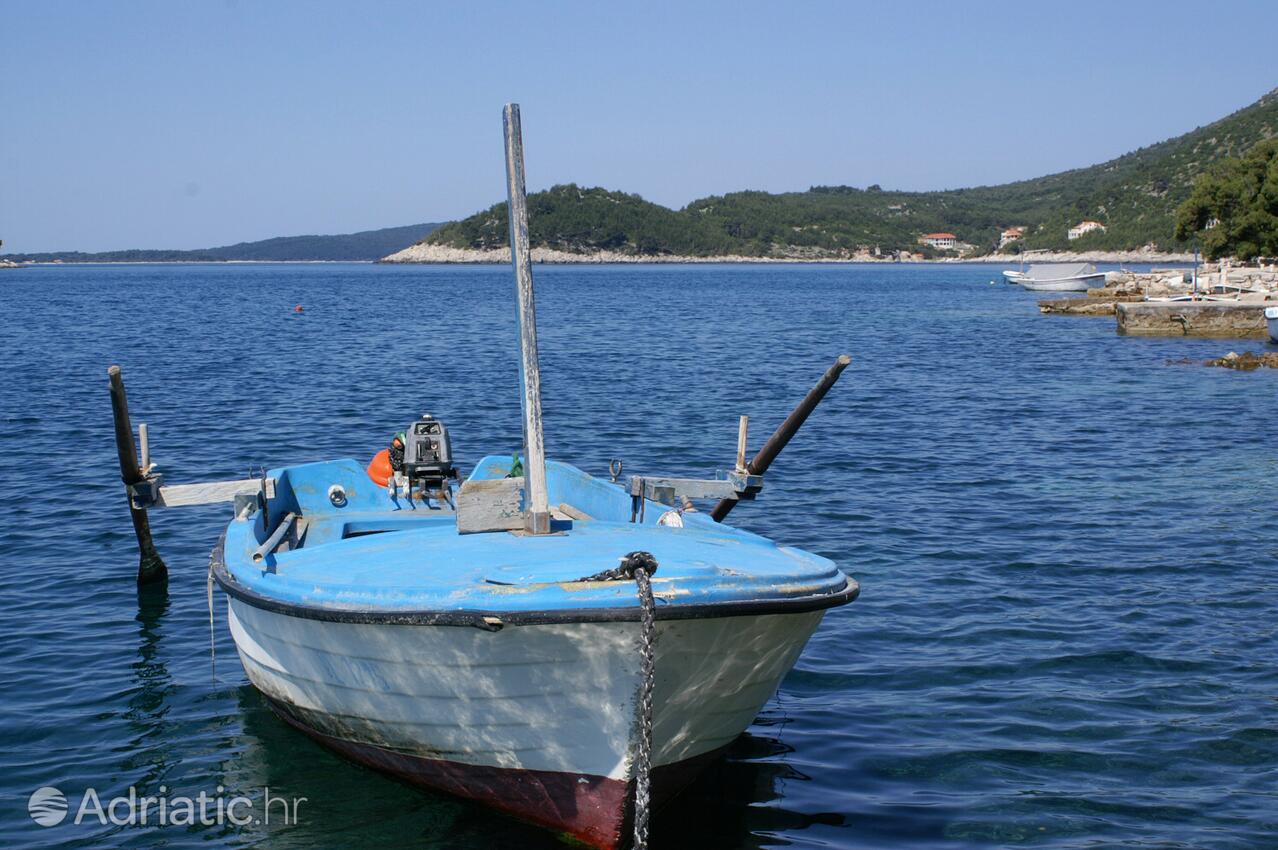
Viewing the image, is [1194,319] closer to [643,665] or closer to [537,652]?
[643,665]

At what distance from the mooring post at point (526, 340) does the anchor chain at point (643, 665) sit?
4.88 ft

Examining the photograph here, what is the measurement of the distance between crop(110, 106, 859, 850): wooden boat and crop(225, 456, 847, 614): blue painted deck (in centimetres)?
2

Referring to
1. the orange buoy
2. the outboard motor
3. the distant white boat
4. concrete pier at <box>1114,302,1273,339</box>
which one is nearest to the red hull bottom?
the outboard motor

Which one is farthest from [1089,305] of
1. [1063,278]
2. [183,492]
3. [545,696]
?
[545,696]

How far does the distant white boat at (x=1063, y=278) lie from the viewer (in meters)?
83.8

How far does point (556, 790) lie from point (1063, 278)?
86.9 m

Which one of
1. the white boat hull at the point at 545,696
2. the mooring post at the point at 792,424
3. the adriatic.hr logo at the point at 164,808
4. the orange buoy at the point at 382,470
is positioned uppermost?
the mooring post at the point at 792,424

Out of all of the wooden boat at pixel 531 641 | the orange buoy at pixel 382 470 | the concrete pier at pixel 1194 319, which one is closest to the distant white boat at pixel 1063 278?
the concrete pier at pixel 1194 319

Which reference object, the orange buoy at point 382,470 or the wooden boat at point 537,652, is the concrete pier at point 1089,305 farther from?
the wooden boat at point 537,652

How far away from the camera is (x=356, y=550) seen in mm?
8867

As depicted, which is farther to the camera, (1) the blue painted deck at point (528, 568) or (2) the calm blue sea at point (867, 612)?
(2) the calm blue sea at point (867, 612)

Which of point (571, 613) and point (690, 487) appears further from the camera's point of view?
point (690, 487)

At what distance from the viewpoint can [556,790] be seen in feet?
24.5

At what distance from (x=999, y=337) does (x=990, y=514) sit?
1449 inches
